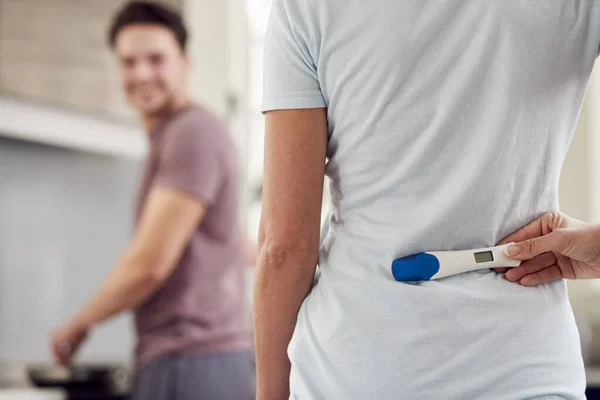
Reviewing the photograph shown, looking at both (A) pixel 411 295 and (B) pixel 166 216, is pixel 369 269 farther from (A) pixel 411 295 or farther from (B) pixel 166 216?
(B) pixel 166 216

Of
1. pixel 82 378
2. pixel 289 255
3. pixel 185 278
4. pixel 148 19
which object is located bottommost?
pixel 82 378

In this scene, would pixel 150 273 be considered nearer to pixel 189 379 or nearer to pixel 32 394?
pixel 189 379

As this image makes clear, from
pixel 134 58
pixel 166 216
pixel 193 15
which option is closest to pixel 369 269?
pixel 166 216

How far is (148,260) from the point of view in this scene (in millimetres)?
1914

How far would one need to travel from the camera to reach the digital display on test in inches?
33.3

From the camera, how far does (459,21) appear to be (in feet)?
2.80

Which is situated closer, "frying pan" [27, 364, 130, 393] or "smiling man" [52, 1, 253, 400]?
"smiling man" [52, 1, 253, 400]

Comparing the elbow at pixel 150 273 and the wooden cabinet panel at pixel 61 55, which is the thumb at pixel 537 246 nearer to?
the elbow at pixel 150 273

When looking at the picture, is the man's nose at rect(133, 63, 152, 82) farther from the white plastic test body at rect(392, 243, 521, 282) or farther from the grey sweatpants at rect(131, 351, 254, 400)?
the white plastic test body at rect(392, 243, 521, 282)

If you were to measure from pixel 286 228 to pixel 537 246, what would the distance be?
10.6 inches

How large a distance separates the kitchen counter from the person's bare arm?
1427mm

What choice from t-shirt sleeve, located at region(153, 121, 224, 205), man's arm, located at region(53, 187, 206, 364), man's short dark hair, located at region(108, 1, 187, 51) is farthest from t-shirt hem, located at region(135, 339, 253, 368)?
man's short dark hair, located at region(108, 1, 187, 51)

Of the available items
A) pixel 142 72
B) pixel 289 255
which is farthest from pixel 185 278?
pixel 289 255

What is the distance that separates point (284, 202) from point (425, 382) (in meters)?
0.25
